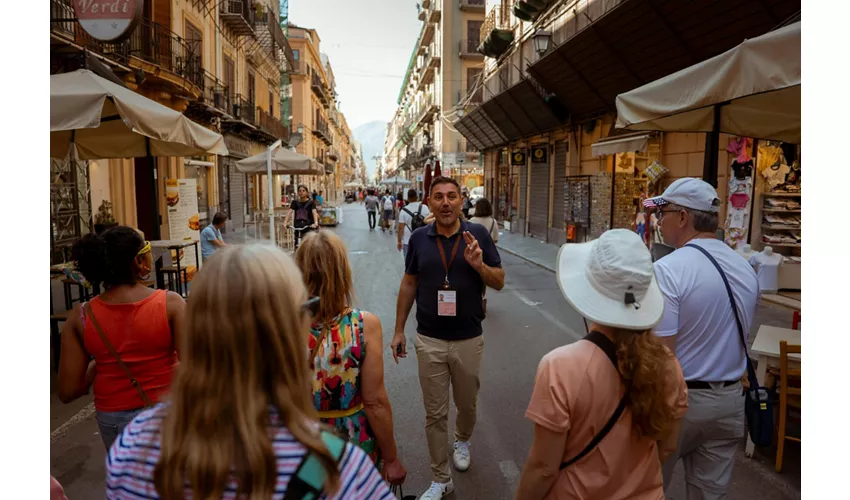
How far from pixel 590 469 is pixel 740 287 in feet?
4.36

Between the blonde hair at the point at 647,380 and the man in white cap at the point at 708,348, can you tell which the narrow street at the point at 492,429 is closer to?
the man in white cap at the point at 708,348

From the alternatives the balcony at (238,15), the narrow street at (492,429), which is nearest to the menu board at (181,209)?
the narrow street at (492,429)

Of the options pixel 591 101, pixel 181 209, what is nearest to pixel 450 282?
pixel 181 209

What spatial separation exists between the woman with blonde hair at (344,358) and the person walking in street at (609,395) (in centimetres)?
74

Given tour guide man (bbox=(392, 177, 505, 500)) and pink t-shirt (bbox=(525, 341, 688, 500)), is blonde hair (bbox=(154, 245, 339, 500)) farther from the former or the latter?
tour guide man (bbox=(392, 177, 505, 500))

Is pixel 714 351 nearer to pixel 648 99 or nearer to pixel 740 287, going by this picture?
pixel 740 287

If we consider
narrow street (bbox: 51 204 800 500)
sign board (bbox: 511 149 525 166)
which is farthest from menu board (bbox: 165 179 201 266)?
sign board (bbox: 511 149 525 166)

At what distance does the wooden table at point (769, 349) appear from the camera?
3977 millimetres

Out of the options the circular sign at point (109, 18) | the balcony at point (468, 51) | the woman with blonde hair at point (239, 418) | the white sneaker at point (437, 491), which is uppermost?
the balcony at point (468, 51)

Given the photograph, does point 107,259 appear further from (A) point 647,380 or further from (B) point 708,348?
(B) point 708,348

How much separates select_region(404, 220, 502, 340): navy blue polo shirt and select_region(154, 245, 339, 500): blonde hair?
220cm

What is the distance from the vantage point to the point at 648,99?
485 cm

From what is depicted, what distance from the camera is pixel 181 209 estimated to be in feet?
34.4

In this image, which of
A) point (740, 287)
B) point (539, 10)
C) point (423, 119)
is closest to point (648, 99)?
point (740, 287)
